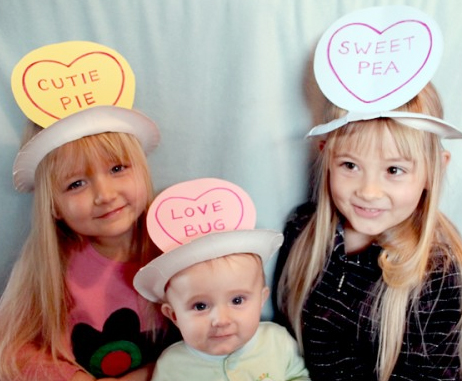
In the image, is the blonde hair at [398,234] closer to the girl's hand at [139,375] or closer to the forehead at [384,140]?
the forehead at [384,140]

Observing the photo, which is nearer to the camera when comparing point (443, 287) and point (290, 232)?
point (443, 287)

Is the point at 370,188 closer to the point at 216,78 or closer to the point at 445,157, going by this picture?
the point at 445,157

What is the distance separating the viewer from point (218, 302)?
2.70ft

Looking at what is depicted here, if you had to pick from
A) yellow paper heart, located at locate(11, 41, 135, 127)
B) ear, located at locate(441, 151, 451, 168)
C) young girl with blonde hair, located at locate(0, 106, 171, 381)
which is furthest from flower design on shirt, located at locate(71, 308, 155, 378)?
ear, located at locate(441, 151, 451, 168)

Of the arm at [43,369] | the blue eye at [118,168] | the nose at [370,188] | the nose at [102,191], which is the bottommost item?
the arm at [43,369]

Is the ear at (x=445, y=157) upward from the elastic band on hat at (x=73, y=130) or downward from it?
downward

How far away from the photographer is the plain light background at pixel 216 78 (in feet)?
2.89

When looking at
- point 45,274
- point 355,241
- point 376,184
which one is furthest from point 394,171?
point 45,274

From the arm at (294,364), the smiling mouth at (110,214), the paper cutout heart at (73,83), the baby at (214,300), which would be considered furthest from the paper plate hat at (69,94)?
the arm at (294,364)

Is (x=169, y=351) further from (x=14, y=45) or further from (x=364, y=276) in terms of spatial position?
(x=14, y=45)

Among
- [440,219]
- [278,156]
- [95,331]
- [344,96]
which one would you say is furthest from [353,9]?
[95,331]

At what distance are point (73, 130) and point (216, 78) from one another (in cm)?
27

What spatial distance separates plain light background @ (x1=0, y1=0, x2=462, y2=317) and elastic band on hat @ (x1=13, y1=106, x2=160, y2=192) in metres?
0.08

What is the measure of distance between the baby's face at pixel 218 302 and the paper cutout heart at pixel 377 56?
0.33m
